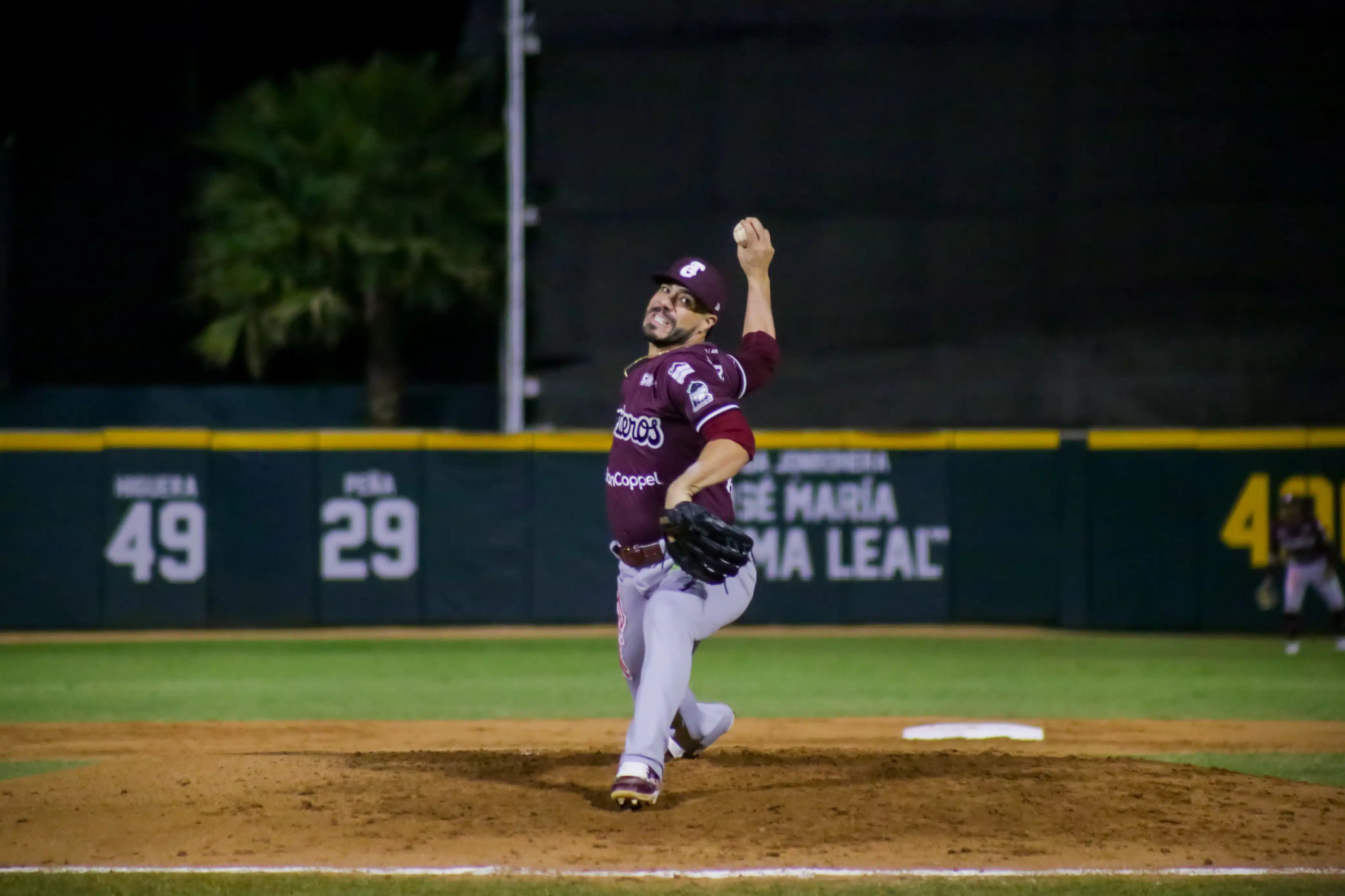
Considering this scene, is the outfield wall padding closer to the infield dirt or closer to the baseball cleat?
the infield dirt

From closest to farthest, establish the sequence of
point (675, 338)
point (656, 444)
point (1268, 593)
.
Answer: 1. point (656, 444)
2. point (675, 338)
3. point (1268, 593)

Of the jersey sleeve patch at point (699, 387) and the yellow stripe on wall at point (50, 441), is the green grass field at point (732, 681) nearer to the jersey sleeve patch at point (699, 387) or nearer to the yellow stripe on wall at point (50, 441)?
the yellow stripe on wall at point (50, 441)

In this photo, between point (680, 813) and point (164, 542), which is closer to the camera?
point (680, 813)

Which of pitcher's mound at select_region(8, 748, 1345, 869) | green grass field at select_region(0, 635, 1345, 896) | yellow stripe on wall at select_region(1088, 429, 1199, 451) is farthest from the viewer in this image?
yellow stripe on wall at select_region(1088, 429, 1199, 451)

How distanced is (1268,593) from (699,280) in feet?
30.9

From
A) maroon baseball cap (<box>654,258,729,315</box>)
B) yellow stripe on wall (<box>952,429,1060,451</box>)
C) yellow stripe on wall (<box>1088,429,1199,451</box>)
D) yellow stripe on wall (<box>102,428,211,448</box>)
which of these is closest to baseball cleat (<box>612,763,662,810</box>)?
maroon baseball cap (<box>654,258,729,315</box>)

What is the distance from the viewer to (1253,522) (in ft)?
46.3

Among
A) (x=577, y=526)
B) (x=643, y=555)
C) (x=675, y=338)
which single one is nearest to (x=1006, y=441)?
(x=577, y=526)

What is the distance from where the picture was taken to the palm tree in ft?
76.3

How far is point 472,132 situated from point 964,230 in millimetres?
9861

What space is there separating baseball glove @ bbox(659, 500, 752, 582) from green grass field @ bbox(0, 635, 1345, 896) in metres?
3.14

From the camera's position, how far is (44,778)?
615cm

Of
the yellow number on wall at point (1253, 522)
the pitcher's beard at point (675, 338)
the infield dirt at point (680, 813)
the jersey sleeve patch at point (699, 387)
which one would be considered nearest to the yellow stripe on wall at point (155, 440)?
the infield dirt at point (680, 813)

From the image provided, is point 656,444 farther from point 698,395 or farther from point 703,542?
point 703,542
